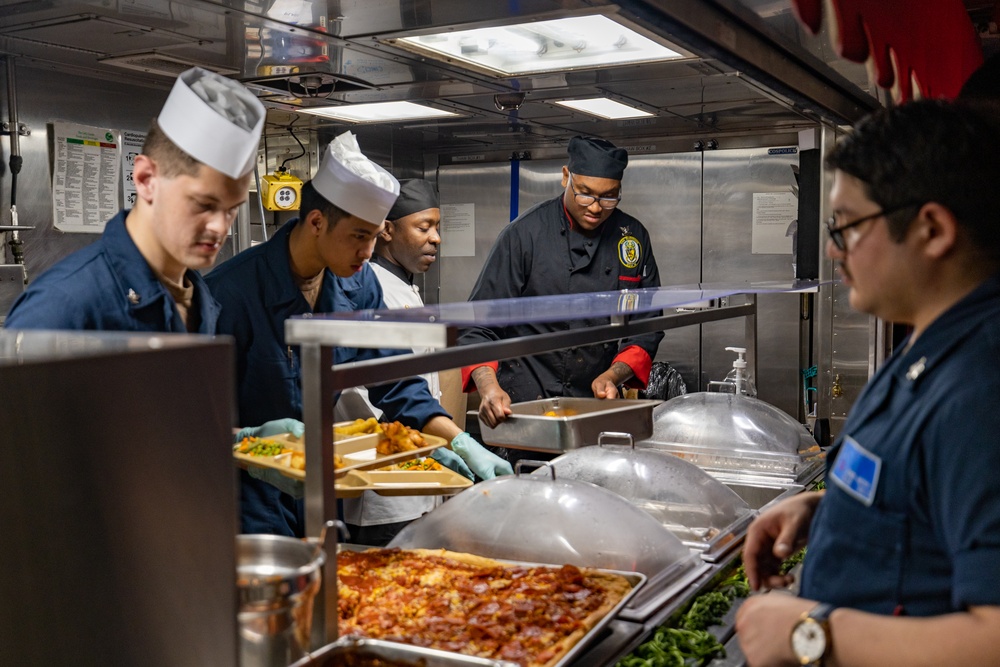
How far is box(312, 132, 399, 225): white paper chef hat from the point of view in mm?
2719

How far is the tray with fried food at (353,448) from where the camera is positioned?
5.69 ft

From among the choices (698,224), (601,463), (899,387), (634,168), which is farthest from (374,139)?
(899,387)

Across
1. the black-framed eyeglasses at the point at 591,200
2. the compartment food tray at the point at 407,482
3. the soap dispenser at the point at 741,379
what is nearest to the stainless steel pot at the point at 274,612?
the compartment food tray at the point at 407,482

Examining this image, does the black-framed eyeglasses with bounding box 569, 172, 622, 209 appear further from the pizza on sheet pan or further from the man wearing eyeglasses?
the pizza on sheet pan

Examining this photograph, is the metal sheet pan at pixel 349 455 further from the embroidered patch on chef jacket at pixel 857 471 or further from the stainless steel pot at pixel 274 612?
the embroidered patch on chef jacket at pixel 857 471

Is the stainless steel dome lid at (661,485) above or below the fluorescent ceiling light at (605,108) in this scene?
below

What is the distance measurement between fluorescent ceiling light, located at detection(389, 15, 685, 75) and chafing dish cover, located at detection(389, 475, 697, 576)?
155 cm

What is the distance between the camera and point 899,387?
1276 millimetres

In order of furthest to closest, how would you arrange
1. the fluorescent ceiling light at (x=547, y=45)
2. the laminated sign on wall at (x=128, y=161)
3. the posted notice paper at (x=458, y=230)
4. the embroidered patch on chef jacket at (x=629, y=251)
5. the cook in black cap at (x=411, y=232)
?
the posted notice paper at (x=458, y=230) < the laminated sign on wall at (x=128, y=161) < the cook in black cap at (x=411, y=232) < the embroidered patch on chef jacket at (x=629, y=251) < the fluorescent ceiling light at (x=547, y=45)

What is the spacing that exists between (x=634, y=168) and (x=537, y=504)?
16.0ft

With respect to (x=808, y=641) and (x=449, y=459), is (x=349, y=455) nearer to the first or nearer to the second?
(x=449, y=459)

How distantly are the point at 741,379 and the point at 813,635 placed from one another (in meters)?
2.22

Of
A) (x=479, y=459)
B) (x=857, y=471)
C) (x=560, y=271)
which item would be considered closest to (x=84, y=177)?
(x=560, y=271)

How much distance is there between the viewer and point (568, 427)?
2.52 meters
